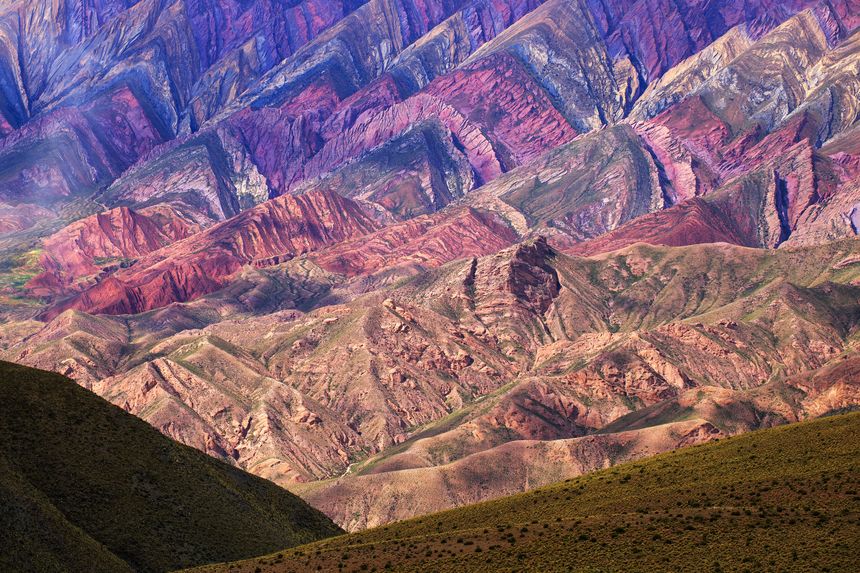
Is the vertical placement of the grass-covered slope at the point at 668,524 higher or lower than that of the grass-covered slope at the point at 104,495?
lower

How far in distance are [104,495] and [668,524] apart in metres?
58.8

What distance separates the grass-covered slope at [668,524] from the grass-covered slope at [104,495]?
12746 millimetres

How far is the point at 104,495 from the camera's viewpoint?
127625 mm

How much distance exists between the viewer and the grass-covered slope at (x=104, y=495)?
358ft

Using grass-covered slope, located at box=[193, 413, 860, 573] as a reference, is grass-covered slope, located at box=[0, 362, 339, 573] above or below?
above

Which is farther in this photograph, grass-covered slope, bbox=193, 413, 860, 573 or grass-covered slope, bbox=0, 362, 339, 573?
grass-covered slope, bbox=0, 362, 339, 573

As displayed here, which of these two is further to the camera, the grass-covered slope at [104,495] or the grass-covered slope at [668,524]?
the grass-covered slope at [104,495]

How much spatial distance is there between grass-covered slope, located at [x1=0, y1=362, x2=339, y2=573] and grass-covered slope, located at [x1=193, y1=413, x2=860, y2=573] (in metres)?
12.7

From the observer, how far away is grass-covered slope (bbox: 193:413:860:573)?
95.5 m

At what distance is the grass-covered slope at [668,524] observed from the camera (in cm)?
9550

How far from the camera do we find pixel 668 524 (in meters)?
104

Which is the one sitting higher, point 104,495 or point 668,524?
point 104,495

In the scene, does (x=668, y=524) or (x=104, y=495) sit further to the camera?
(x=104, y=495)

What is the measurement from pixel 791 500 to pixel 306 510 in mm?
77666
